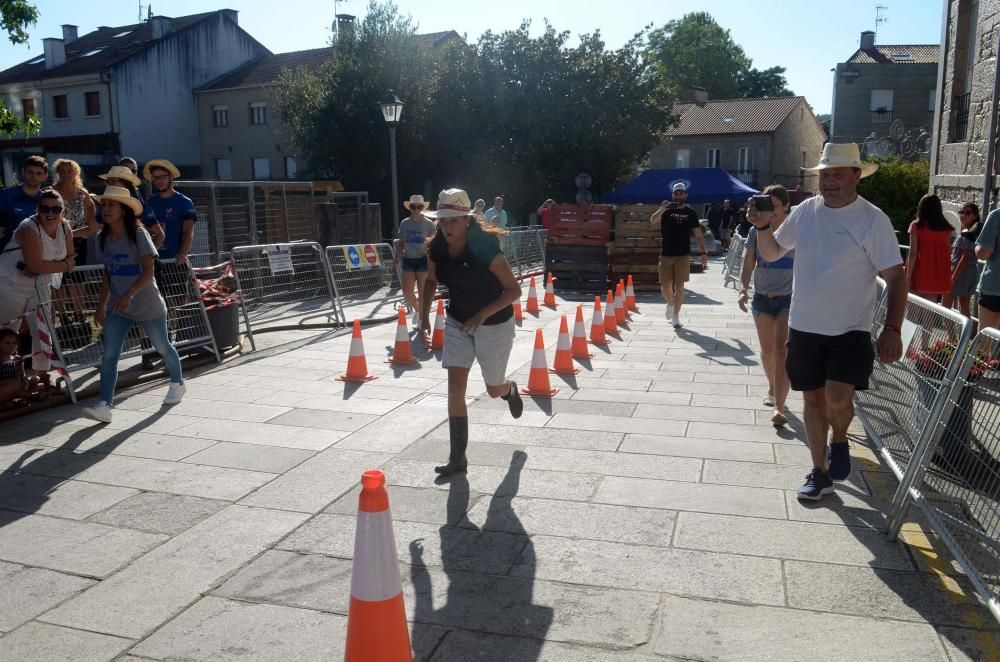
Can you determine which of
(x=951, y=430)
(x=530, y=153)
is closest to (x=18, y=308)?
(x=951, y=430)

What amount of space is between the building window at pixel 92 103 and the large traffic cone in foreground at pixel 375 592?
1732 inches

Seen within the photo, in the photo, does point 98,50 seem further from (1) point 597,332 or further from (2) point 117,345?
(2) point 117,345

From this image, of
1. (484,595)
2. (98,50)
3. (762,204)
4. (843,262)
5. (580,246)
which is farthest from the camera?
(98,50)

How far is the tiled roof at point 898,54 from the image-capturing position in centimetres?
4844

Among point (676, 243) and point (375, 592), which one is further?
point (676, 243)

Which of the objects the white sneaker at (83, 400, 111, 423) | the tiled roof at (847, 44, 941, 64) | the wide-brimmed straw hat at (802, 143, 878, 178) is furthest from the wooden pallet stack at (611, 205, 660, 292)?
the tiled roof at (847, 44, 941, 64)

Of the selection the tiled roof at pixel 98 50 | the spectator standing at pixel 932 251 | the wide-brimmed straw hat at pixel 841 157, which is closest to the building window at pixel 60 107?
the tiled roof at pixel 98 50

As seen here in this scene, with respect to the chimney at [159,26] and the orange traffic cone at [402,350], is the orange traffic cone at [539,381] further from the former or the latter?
the chimney at [159,26]

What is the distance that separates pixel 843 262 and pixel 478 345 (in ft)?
7.10

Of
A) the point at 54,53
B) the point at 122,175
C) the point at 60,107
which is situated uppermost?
the point at 54,53

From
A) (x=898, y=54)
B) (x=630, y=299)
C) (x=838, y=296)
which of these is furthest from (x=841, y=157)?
(x=898, y=54)

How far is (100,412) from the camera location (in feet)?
20.5

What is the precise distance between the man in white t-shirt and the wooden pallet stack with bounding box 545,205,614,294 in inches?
500

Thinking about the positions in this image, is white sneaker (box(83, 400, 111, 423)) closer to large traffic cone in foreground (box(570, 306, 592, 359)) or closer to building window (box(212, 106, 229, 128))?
large traffic cone in foreground (box(570, 306, 592, 359))
